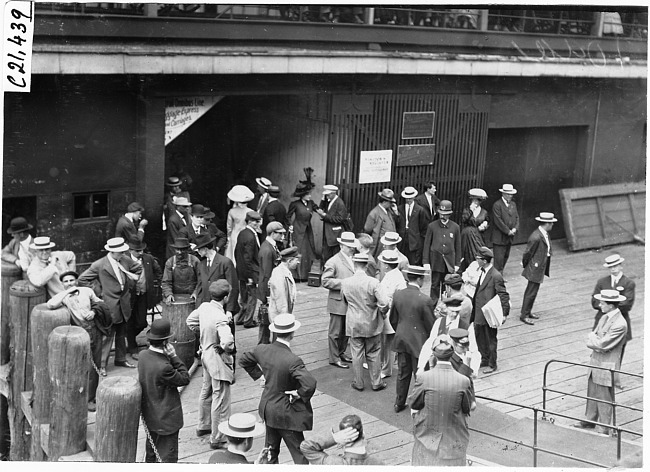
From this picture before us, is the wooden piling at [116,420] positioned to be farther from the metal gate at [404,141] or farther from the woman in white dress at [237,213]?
the metal gate at [404,141]

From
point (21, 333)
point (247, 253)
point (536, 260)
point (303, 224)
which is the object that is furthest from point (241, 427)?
point (303, 224)

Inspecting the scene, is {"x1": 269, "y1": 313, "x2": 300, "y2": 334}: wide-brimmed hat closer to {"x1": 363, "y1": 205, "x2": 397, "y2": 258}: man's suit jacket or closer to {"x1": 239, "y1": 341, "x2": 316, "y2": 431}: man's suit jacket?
{"x1": 239, "y1": 341, "x2": 316, "y2": 431}: man's suit jacket

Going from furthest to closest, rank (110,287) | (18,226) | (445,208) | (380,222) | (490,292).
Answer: (380,222) < (445,208) < (490,292) < (18,226) < (110,287)

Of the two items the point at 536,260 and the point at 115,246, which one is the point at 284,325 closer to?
the point at 115,246

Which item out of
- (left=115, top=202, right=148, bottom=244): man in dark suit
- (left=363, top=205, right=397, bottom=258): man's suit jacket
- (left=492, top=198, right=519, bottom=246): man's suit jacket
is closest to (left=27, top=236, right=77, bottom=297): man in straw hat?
(left=115, top=202, right=148, bottom=244): man in dark suit

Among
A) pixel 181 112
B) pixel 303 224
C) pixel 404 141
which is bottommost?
pixel 303 224

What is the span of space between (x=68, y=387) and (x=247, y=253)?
5.28 meters

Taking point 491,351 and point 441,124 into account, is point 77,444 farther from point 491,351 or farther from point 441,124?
point 441,124

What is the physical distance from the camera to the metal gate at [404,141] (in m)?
16.2

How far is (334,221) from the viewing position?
1496cm

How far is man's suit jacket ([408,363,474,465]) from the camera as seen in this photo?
7.75 meters

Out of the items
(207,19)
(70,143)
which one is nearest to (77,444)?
(70,143)

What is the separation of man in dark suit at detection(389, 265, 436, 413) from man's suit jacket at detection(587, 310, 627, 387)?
2.00m

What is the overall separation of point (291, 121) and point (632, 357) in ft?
26.5
